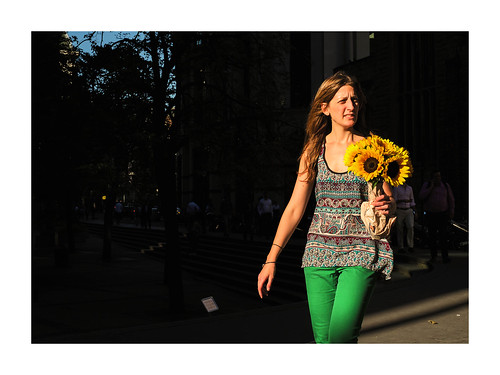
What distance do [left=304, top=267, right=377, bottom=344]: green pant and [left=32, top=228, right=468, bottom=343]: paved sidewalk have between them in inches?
105

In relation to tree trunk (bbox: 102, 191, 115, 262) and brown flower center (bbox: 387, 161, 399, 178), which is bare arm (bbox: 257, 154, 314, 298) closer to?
brown flower center (bbox: 387, 161, 399, 178)

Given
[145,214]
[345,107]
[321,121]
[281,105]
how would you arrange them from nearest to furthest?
[345,107]
[321,121]
[281,105]
[145,214]

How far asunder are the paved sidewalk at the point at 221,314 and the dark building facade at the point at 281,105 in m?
1.96

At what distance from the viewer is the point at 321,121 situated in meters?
3.33

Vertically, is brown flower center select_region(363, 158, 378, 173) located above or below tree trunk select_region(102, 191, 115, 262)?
above

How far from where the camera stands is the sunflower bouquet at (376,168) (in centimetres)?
293

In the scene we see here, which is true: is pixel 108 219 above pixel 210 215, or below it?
above

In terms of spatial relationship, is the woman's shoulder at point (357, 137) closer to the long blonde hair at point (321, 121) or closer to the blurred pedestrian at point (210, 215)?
the long blonde hair at point (321, 121)

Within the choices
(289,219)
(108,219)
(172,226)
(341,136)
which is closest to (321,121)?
(341,136)

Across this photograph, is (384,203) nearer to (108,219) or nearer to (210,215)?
(108,219)

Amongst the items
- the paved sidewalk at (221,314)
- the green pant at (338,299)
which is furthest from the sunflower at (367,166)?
the paved sidewalk at (221,314)

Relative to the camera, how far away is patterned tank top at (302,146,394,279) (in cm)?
298

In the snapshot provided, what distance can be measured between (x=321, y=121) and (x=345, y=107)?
0.19m

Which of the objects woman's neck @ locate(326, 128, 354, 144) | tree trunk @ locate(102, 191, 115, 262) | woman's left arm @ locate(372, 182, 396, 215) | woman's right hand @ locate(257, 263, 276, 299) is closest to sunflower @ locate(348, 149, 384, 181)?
woman's left arm @ locate(372, 182, 396, 215)
